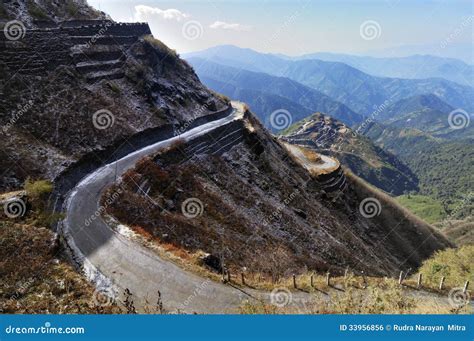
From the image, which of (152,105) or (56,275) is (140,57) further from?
(56,275)

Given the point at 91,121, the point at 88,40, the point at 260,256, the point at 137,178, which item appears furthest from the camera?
the point at 88,40

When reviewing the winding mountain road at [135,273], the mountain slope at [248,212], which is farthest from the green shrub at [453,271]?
the winding mountain road at [135,273]

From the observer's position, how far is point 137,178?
37656mm

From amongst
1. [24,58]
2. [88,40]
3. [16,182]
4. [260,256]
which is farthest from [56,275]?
[88,40]

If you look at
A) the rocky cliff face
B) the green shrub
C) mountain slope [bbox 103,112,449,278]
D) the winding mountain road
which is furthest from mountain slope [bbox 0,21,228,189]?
the green shrub

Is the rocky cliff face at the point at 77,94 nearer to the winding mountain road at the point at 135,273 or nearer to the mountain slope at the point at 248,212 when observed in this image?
the mountain slope at the point at 248,212

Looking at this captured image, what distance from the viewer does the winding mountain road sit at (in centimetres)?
1978

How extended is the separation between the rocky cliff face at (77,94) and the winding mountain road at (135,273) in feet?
26.2

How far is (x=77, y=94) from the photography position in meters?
47.0

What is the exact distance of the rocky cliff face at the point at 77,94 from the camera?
36875 mm

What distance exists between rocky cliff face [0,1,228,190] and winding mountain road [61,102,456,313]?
798 centimetres

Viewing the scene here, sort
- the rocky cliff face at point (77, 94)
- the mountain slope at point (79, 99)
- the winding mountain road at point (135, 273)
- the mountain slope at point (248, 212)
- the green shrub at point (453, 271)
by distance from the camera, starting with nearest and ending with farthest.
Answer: the winding mountain road at point (135, 273), the mountain slope at point (248, 212), the green shrub at point (453, 271), the mountain slope at point (79, 99), the rocky cliff face at point (77, 94)

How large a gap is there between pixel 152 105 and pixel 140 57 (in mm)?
13140

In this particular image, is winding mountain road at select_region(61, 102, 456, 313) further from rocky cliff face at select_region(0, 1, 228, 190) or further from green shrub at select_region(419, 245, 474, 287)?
green shrub at select_region(419, 245, 474, 287)
